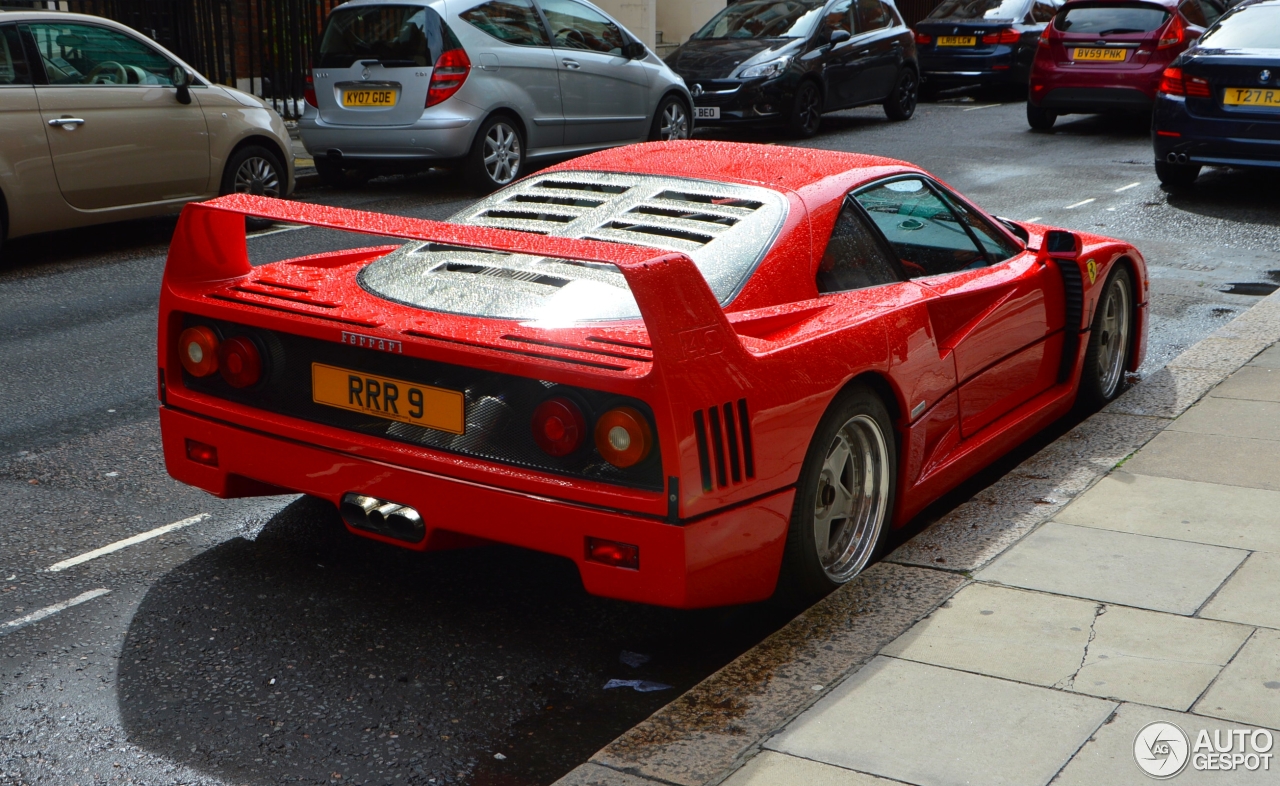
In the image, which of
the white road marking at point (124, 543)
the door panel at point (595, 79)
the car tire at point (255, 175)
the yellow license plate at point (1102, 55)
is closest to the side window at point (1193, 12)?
the yellow license plate at point (1102, 55)

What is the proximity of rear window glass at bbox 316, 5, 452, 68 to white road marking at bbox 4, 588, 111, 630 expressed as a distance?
816 centimetres

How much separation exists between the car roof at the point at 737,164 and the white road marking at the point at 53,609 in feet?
6.61

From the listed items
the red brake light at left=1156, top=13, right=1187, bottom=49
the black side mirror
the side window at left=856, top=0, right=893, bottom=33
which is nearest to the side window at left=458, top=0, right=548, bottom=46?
the black side mirror

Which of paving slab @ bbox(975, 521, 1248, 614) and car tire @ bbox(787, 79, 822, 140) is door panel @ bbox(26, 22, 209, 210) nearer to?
paving slab @ bbox(975, 521, 1248, 614)

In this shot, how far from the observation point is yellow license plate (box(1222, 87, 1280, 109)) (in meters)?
10.8

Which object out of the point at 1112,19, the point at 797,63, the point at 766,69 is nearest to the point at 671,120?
the point at 766,69

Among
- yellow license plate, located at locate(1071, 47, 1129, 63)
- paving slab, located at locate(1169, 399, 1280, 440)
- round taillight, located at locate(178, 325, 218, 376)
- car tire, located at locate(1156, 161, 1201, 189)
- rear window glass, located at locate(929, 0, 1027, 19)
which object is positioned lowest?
paving slab, located at locate(1169, 399, 1280, 440)

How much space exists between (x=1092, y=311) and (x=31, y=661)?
3911 mm

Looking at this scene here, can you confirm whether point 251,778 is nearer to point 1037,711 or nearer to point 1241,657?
point 1037,711

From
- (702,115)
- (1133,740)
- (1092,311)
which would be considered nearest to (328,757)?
(1133,740)

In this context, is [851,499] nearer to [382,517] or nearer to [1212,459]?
[382,517]

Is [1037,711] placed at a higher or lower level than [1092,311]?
lower

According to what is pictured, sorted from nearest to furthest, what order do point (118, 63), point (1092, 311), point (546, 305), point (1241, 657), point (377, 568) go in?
point (1241, 657)
point (546, 305)
point (377, 568)
point (1092, 311)
point (118, 63)

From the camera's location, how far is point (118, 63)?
9.50 meters
